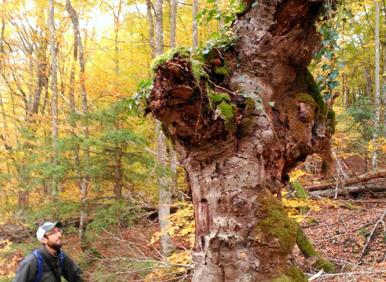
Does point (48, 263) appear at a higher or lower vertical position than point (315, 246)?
higher

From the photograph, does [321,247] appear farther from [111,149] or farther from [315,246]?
[111,149]

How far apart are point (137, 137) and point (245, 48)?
221 inches

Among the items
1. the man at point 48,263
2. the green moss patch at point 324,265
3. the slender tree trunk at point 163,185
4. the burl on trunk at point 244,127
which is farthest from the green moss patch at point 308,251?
the slender tree trunk at point 163,185

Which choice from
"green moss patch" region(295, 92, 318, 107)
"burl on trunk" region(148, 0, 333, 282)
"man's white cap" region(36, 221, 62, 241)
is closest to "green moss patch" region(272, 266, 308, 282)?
"burl on trunk" region(148, 0, 333, 282)

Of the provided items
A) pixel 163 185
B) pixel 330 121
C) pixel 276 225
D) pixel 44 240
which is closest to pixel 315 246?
pixel 163 185

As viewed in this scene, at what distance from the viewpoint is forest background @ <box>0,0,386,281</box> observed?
6.18 metres

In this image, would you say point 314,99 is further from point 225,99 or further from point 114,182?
point 114,182

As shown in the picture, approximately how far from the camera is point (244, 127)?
282cm

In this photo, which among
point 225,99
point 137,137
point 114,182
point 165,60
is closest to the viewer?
point 165,60

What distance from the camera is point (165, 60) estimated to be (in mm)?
2473

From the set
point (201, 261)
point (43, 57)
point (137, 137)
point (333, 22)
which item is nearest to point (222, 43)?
point (333, 22)

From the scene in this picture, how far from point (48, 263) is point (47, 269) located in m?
0.06

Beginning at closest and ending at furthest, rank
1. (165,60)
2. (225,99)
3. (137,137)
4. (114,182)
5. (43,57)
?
(165,60) < (225,99) < (137,137) < (114,182) < (43,57)

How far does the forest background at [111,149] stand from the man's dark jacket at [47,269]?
1.32 meters
